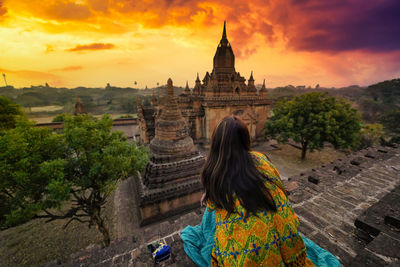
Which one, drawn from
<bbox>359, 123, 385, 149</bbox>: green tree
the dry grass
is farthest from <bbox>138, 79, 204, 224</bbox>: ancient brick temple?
<bbox>359, 123, 385, 149</bbox>: green tree

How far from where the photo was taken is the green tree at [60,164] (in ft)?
16.2

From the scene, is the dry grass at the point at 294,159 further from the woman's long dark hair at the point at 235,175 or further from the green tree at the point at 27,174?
the green tree at the point at 27,174

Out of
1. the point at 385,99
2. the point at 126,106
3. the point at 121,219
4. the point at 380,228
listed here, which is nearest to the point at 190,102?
the point at 121,219

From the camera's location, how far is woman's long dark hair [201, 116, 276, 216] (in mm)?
2172

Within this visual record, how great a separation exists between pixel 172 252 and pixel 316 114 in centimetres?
1532

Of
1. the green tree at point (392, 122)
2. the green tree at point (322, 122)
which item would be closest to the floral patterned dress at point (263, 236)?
the green tree at point (322, 122)

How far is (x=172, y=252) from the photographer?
12.6 ft

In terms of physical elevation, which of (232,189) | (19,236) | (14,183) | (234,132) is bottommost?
(19,236)

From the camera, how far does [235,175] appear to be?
2217 millimetres

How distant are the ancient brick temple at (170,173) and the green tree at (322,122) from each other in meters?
9.90

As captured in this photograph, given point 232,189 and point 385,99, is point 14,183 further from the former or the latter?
point 385,99

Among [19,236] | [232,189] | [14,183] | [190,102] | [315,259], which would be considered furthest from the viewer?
[190,102]

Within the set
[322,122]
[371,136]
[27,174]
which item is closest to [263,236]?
[27,174]

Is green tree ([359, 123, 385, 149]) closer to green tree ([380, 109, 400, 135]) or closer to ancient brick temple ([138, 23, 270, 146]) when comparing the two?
green tree ([380, 109, 400, 135])
